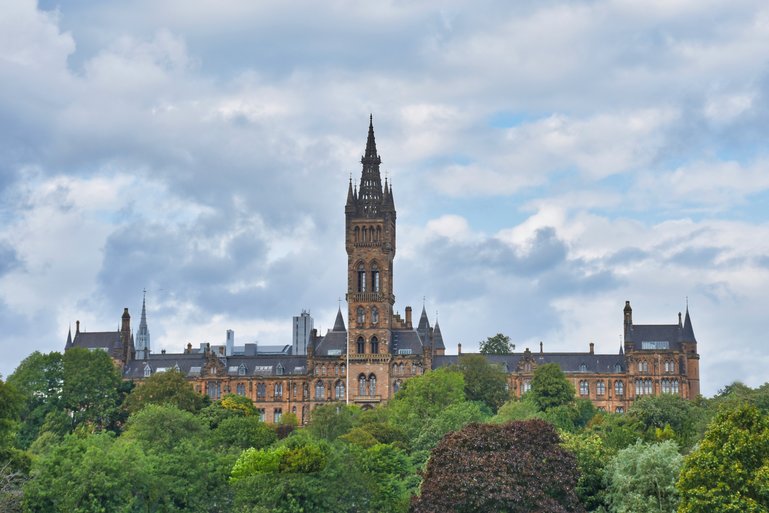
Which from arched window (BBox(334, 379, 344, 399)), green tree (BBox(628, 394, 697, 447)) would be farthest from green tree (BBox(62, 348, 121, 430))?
green tree (BBox(628, 394, 697, 447))

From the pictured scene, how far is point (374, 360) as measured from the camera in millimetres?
183625

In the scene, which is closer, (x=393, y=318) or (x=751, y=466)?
(x=751, y=466)

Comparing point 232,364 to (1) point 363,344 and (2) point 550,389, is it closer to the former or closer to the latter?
(1) point 363,344

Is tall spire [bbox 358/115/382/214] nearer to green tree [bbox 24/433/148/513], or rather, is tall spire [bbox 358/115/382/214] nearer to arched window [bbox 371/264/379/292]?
arched window [bbox 371/264/379/292]

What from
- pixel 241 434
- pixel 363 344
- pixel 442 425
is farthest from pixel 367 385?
pixel 241 434

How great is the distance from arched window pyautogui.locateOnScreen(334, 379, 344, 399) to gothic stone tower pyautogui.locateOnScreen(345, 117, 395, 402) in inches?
106

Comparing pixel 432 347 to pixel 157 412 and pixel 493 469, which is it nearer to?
pixel 157 412

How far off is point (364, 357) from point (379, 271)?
11385 mm

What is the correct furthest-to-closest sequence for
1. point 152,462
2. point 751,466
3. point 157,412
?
1. point 157,412
2. point 152,462
3. point 751,466

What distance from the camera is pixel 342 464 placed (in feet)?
281

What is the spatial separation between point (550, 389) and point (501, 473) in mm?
86828

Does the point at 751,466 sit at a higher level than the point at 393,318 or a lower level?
lower

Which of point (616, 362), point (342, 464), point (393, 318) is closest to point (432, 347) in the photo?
point (393, 318)

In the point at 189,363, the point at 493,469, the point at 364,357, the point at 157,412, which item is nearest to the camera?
the point at 493,469
